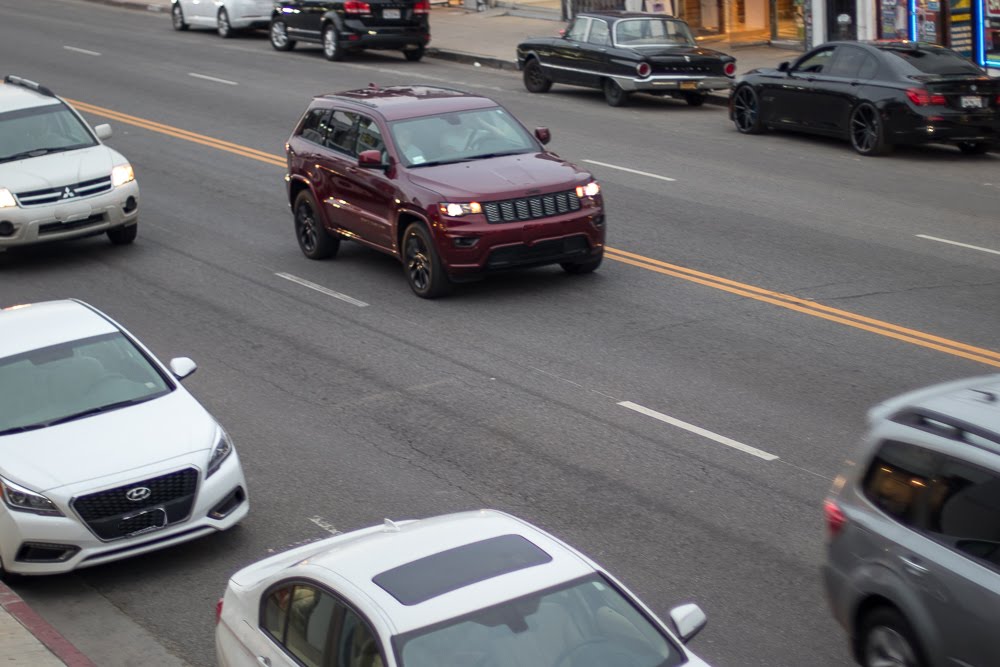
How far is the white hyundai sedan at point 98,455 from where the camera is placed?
29.2 ft

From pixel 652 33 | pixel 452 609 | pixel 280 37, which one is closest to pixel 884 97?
pixel 652 33

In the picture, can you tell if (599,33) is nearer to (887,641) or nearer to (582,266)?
(582,266)

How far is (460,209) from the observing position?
1440 cm

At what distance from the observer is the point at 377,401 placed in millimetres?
11961

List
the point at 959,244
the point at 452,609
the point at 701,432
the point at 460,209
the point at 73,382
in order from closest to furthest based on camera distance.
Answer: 1. the point at 452,609
2. the point at 73,382
3. the point at 701,432
4. the point at 460,209
5. the point at 959,244

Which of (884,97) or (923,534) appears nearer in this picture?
(923,534)

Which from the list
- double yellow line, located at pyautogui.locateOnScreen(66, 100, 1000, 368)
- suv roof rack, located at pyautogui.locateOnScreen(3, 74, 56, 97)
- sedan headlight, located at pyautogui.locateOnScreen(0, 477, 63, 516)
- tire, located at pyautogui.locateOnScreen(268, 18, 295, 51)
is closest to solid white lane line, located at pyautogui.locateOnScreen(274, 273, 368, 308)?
double yellow line, located at pyautogui.locateOnScreen(66, 100, 1000, 368)

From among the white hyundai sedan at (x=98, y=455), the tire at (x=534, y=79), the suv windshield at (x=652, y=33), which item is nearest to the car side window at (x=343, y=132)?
the white hyundai sedan at (x=98, y=455)

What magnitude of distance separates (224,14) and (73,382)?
29.2 m

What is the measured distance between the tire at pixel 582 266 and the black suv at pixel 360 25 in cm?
1857

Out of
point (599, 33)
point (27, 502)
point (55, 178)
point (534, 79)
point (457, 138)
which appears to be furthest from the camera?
point (534, 79)

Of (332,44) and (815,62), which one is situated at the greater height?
(332,44)

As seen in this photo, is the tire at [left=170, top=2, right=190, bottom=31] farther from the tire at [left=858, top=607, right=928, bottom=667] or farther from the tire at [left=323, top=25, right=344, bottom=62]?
the tire at [left=858, top=607, right=928, bottom=667]

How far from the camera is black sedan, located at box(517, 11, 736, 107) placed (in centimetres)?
2619
